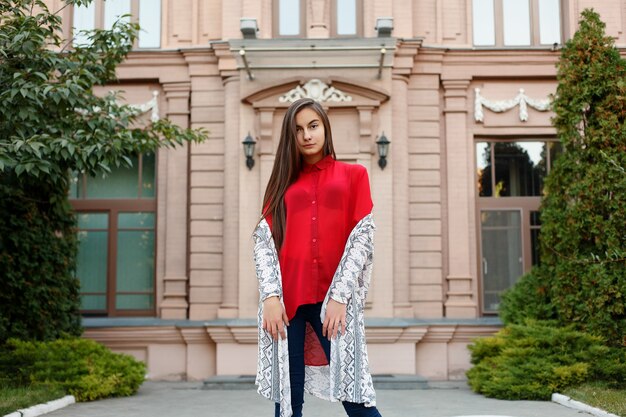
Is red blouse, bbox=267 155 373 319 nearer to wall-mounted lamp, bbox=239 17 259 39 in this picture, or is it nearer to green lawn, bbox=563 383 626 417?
green lawn, bbox=563 383 626 417

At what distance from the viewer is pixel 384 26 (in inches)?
439

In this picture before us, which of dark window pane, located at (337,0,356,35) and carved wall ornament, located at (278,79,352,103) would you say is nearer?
carved wall ornament, located at (278,79,352,103)

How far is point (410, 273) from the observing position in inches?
460

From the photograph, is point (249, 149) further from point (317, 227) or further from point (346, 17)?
point (317, 227)

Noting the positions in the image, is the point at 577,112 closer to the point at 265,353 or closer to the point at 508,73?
the point at 508,73

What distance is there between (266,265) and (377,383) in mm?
7309

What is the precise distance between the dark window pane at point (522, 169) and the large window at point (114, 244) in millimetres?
5549

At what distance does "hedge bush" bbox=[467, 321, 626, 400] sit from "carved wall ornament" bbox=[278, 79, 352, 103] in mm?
4305

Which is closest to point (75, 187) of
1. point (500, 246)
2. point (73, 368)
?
point (73, 368)

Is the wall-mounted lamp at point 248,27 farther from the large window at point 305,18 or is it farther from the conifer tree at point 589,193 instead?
the conifer tree at point 589,193

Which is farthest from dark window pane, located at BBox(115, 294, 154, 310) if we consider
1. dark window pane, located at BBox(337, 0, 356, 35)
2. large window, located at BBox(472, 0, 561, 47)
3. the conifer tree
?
large window, located at BBox(472, 0, 561, 47)

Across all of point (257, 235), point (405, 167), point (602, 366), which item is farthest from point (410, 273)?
point (257, 235)

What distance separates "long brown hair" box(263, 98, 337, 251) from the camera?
12.3ft

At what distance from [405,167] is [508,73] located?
2278mm
